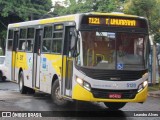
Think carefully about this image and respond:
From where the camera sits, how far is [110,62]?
1212cm

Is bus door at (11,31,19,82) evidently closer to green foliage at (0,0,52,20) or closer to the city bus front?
the city bus front

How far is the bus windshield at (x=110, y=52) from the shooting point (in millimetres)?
12055

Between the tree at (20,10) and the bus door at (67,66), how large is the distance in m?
22.8

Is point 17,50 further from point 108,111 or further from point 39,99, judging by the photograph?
point 108,111

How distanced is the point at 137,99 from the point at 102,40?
6.12 ft

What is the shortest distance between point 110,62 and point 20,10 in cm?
2573

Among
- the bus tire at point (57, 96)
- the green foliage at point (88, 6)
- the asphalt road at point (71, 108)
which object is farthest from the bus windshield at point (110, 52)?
the green foliage at point (88, 6)

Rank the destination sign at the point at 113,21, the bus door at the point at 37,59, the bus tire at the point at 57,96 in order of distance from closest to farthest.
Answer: the destination sign at the point at 113,21
the bus tire at the point at 57,96
the bus door at the point at 37,59

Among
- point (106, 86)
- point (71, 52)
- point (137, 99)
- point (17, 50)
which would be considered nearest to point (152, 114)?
point (137, 99)

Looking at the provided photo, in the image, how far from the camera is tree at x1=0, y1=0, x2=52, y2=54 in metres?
36.5

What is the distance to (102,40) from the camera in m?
12.2

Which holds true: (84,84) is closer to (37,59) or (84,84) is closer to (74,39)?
(74,39)

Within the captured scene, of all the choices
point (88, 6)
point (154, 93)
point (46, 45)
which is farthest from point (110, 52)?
point (88, 6)

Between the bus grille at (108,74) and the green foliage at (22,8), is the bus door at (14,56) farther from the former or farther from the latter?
the green foliage at (22,8)
